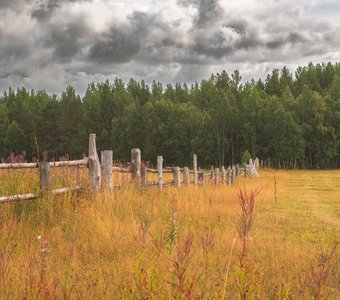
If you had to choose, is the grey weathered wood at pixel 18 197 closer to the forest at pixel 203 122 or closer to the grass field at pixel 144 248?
the grass field at pixel 144 248

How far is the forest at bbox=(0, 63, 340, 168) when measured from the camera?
6028 cm

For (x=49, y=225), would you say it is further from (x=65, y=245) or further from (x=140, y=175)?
(x=140, y=175)

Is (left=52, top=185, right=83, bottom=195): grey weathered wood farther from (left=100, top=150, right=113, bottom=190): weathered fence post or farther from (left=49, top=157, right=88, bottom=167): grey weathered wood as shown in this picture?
(left=100, top=150, right=113, bottom=190): weathered fence post

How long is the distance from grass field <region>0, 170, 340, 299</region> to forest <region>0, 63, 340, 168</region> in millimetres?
46206

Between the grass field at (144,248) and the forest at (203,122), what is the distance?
46.2 m

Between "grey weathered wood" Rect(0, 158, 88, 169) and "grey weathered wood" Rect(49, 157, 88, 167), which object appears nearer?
"grey weathered wood" Rect(0, 158, 88, 169)

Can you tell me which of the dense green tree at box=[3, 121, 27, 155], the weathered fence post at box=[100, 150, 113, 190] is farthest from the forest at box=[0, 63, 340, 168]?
the weathered fence post at box=[100, 150, 113, 190]

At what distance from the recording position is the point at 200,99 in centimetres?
8181

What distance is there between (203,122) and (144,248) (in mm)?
63682

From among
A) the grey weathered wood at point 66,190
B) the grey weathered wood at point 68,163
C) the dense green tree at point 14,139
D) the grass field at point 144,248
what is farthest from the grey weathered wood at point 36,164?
the dense green tree at point 14,139

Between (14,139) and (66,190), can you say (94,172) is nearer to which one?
(66,190)

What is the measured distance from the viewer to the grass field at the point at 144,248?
370 centimetres

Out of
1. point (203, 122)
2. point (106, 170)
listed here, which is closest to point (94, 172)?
point (106, 170)

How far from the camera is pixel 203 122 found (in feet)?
224
